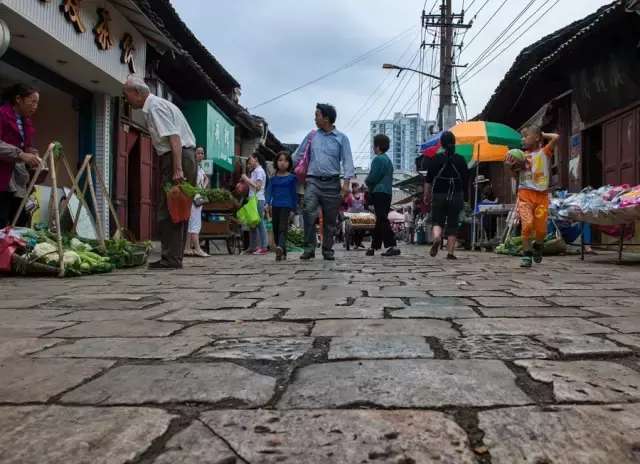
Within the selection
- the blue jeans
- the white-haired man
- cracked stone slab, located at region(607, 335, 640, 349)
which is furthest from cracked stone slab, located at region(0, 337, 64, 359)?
the blue jeans

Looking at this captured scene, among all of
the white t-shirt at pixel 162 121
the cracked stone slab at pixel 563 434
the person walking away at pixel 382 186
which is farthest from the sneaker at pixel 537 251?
the cracked stone slab at pixel 563 434

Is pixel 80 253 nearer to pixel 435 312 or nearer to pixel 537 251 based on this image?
pixel 435 312

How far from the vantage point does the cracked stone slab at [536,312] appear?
9.14ft

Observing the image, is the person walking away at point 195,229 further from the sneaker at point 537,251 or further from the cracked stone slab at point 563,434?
the cracked stone slab at point 563,434

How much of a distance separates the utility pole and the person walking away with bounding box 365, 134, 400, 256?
12.1m

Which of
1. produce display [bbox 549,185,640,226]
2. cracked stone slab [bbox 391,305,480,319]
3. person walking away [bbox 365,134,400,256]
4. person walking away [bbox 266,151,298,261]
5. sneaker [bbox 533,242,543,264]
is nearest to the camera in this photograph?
cracked stone slab [bbox 391,305,480,319]

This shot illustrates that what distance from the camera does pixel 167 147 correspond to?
18.5ft

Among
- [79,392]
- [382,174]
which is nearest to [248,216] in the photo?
[382,174]

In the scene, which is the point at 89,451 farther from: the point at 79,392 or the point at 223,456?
the point at 79,392

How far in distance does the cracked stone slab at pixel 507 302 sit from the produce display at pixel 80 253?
11.4 ft

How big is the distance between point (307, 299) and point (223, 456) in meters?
2.32

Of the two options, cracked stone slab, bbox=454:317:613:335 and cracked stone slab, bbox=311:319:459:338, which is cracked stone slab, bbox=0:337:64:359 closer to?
cracked stone slab, bbox=311:319:459:338

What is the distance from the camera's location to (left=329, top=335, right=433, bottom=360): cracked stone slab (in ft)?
6.35

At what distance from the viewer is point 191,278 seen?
4.95 meters
